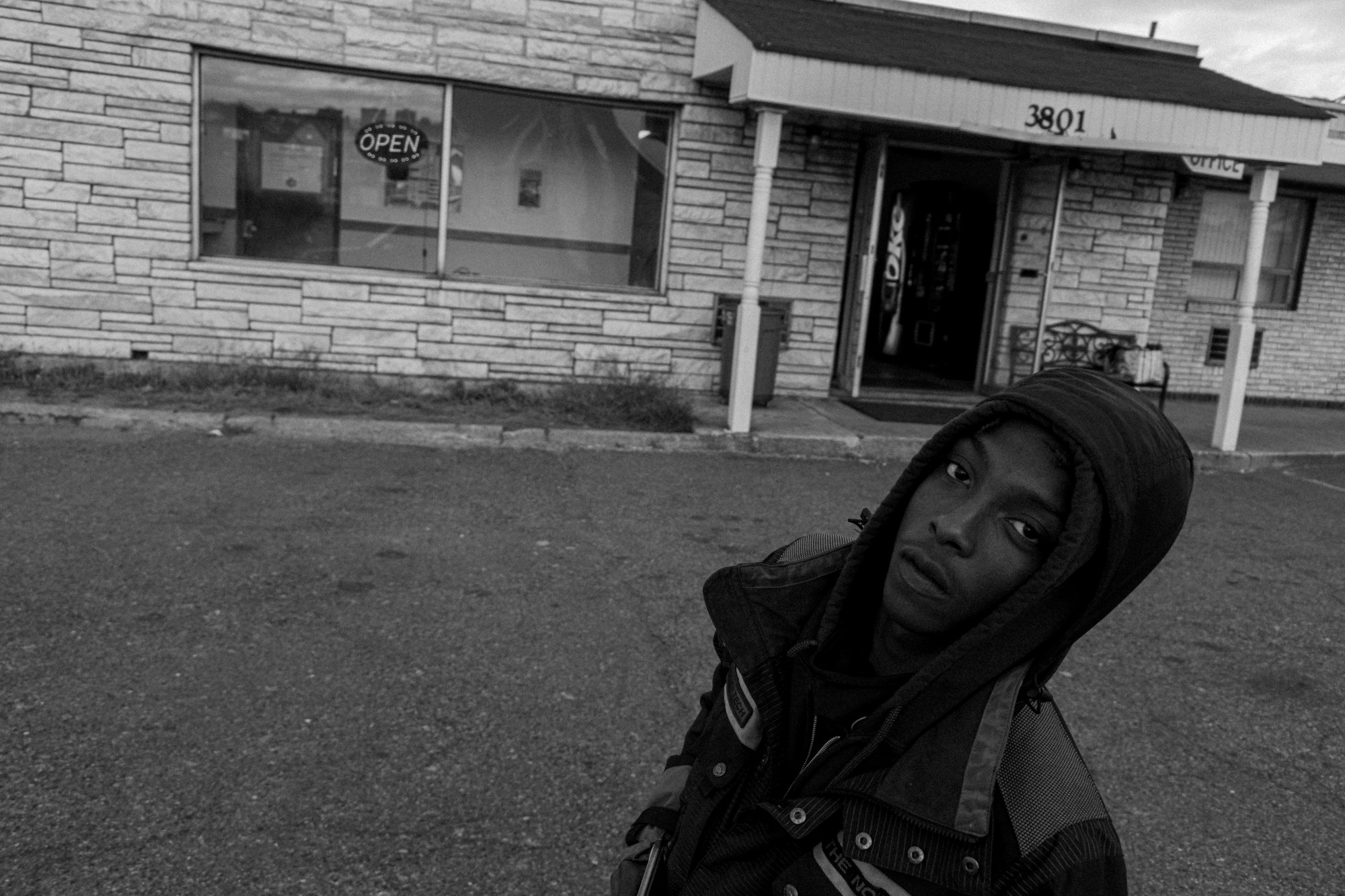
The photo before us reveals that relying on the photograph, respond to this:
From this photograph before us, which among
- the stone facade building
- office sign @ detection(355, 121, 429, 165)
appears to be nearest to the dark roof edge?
the stone facade building

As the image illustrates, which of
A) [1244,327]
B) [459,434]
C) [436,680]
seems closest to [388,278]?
[459,434]

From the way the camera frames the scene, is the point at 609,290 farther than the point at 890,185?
No

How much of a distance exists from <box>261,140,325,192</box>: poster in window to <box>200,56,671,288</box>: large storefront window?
12 millimetres

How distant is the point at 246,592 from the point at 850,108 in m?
6.03

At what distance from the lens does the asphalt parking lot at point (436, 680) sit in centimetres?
340

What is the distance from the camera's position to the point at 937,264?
16281mm

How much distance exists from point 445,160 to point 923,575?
973 centimetres

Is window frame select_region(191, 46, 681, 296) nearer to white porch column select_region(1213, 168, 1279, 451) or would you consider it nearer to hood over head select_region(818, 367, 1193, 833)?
white porch column select_region(1213, 168, 1279, 451)

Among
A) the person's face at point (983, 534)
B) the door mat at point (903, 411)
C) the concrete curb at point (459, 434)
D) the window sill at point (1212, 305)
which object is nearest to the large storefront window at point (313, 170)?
the concrete curb at point (459, 434)

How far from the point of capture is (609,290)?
10992 millimetres

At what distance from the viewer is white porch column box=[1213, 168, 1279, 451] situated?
10.3 metres

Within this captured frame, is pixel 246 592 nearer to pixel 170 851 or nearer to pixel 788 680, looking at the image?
pixel 170 851

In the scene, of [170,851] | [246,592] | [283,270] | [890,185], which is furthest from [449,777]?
[890,185]

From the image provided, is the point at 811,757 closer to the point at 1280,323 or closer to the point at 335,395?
the point at 335,395
